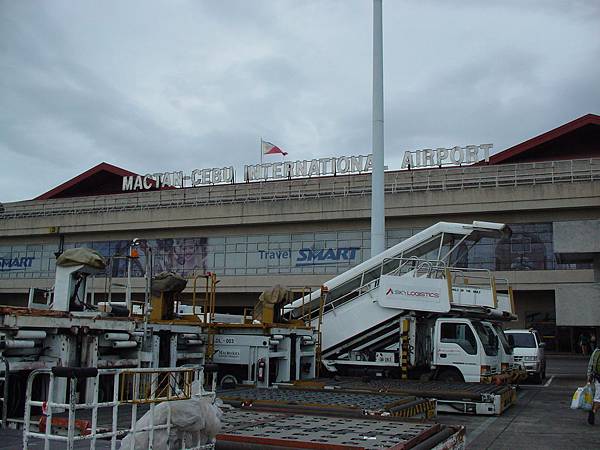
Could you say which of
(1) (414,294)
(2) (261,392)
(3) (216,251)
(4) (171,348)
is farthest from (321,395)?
(3) (216,251)

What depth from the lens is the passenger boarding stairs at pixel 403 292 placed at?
17.7 metres

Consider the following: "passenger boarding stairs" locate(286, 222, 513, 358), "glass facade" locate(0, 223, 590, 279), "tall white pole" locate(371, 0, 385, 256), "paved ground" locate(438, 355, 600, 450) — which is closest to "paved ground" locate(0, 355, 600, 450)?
"paved ground" locate(438, 355, 600, 450)

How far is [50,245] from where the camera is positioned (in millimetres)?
50906

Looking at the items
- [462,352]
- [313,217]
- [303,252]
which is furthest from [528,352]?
[303,252]

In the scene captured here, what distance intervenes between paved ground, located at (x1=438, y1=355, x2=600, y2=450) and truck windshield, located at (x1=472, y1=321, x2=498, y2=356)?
1.42m

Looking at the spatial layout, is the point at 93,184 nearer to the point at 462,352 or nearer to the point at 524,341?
the point at 524,341

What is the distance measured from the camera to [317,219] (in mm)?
41562

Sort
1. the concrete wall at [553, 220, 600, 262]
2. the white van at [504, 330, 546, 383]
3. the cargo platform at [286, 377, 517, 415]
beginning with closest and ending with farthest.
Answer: the cargo platform at [286, 377, 517, 415], the concrete wall at [553, 220, 600, 262], the white van at [504, 330, 546, 383]

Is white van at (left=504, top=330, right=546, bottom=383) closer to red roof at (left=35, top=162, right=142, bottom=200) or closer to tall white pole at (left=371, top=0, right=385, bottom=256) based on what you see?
tall white pole at (left=371, top=0, right=385, bottom=256)

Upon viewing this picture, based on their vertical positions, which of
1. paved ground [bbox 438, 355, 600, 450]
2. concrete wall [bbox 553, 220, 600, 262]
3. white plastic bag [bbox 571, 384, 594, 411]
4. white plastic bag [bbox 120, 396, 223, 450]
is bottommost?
paved ground [bbox 438, 355, 600, 450]

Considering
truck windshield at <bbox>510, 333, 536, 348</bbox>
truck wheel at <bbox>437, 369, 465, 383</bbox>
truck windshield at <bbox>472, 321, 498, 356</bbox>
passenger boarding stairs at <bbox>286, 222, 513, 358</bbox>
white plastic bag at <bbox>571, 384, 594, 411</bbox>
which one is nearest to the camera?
white plastic bag at <bbox>571, 384, 594, 411</bbox>

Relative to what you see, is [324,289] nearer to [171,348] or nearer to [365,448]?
[171,348]

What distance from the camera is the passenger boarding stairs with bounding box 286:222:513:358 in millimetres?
17656

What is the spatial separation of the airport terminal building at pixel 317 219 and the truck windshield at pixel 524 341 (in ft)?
30.4
